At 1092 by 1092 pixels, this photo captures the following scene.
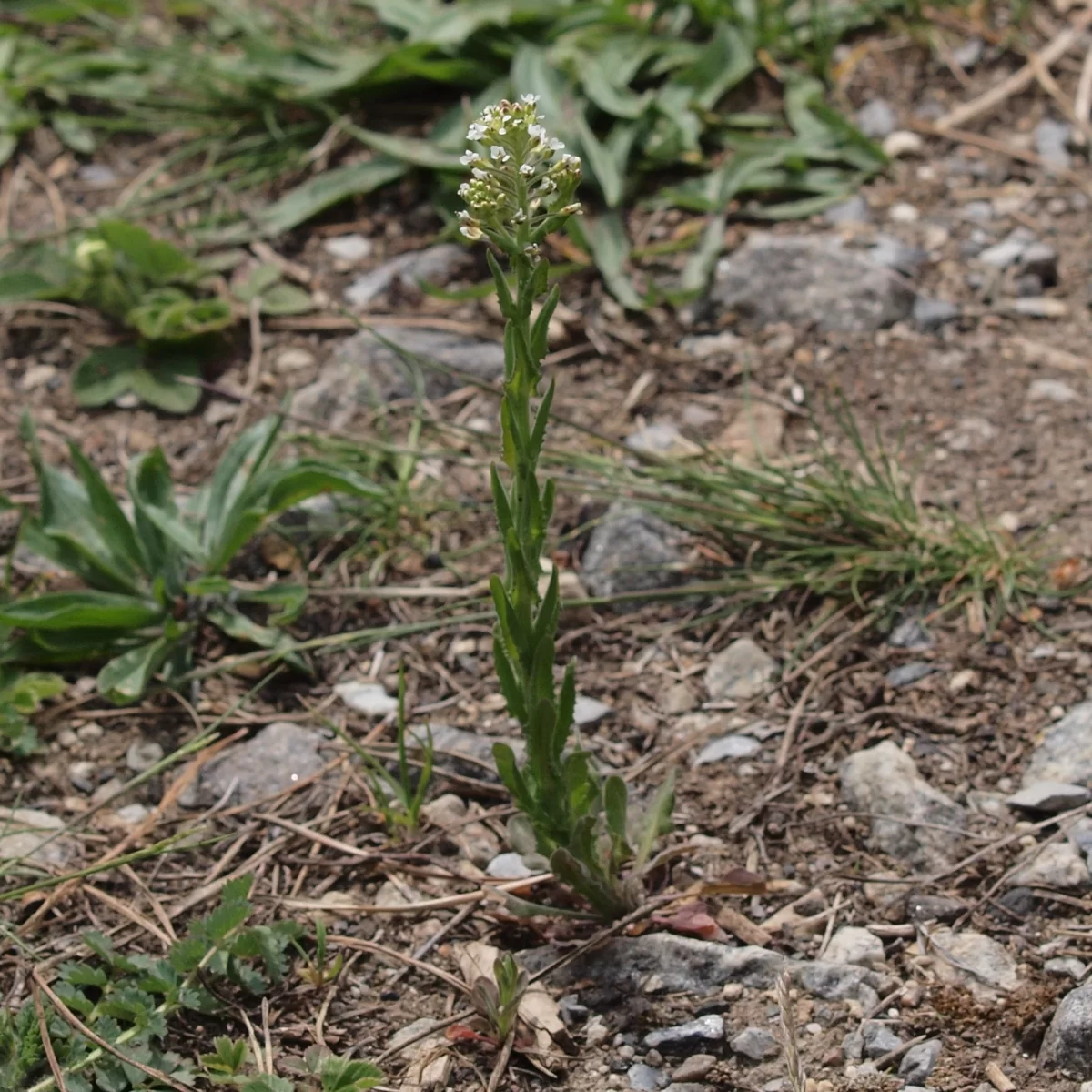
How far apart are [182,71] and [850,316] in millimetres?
2133

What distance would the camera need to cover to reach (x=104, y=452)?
11.1ft

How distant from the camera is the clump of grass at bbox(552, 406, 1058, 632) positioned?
2.73m

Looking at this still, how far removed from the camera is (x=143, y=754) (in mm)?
2656

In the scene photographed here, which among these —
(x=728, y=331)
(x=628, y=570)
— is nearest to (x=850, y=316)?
(x=728, y=331)

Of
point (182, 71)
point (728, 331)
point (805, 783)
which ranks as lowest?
point (805, 783)

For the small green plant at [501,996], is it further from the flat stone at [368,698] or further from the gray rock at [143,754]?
the gray rock at [143,754]

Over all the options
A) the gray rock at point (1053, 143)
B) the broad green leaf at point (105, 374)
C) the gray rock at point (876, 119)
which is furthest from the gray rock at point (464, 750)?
the gray rock at point (1053, 143)

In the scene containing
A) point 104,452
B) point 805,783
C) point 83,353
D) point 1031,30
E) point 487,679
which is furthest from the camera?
point 1031,30

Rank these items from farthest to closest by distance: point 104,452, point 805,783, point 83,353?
point 83,353
point 104,452
point 805,783

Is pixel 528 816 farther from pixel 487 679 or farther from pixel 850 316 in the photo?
pixel 850 316

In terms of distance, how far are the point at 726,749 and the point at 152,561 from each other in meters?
1.20

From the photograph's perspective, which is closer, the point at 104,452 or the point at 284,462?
the point at 284,462

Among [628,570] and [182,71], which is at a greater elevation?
[182,71]

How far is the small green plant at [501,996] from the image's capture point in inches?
79.4
